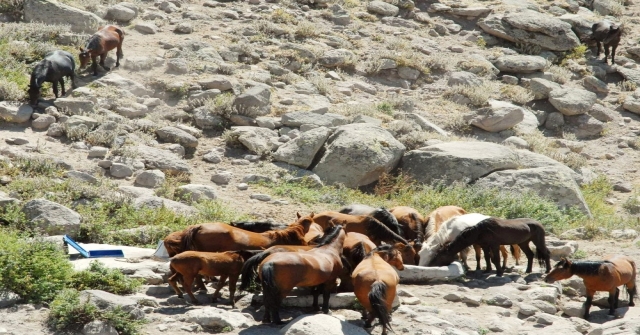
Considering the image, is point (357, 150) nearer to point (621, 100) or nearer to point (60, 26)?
point (60, 26)

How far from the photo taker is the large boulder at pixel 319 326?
774cm

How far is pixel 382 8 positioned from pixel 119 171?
12566mm

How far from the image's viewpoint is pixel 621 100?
22.2m

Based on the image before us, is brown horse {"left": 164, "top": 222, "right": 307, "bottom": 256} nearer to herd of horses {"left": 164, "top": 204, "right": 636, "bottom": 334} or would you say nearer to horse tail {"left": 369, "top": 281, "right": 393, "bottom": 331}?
herd of horses {"left": 164, "top": 204, "right": 636, "bottom": 334}

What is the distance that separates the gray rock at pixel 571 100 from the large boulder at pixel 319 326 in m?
14.1

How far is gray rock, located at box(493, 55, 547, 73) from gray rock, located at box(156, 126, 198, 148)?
1025 cm

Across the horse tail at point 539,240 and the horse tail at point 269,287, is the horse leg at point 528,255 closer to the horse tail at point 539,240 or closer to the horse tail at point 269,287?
the horse tail at point 539,240

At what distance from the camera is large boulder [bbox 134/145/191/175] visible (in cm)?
1428

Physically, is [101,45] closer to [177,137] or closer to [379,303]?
[177,137]

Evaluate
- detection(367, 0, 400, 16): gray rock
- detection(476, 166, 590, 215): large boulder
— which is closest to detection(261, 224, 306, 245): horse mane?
detection(476, 166, 590, 215): large boulder

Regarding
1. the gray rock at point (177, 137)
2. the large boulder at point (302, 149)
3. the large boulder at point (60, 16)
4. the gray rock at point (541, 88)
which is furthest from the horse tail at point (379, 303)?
the gray rock at point (541, 88)

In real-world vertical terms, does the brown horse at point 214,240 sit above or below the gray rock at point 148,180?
above

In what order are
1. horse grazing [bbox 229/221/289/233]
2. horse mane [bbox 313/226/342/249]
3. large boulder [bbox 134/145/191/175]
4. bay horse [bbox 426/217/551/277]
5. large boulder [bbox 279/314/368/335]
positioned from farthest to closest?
large boulder [bbox 134/145/191/175], bay horse [bbox 426/217/551/277], horse grazing [bbox 229/221/289/233], horse mane [bbox 313/226/342/249], large boulder [bbox 279/314/368/335]

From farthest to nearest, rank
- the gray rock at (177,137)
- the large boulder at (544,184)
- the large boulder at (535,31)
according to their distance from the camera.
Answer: the large boulder at (535,31)
the gray rock at (177,137)
the large boulder at (544,184)
